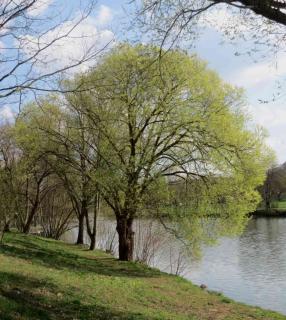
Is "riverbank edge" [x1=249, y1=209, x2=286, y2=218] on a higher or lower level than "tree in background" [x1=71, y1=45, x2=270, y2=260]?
lower

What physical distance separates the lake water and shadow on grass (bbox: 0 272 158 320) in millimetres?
10233

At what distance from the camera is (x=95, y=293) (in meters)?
13.0

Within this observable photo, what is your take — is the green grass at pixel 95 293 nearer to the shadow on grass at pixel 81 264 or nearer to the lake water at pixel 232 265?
the shadow on grass at pixel 81 264

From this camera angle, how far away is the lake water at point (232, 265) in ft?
A: 70.6

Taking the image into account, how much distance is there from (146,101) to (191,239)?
251 inches

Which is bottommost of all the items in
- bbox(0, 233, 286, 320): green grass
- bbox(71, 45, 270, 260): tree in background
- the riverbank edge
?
bbox(0, 233, 286, 320): green grass

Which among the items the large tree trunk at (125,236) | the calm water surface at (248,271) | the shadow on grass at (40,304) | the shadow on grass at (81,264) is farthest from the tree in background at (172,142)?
the shadow on grass at (40,304)

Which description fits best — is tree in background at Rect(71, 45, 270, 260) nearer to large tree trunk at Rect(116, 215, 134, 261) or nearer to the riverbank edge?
large tree trunk at Rect(116, 215, 134, 261)

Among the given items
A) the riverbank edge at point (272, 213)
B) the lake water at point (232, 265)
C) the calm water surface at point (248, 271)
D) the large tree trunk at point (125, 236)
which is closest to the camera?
the calm water surface at point (248, 271)

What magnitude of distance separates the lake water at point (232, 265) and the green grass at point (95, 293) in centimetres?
362

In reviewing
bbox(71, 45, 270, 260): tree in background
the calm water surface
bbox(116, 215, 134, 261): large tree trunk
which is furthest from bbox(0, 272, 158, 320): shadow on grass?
bbox(116, 215, 134, 261): large tree trunk

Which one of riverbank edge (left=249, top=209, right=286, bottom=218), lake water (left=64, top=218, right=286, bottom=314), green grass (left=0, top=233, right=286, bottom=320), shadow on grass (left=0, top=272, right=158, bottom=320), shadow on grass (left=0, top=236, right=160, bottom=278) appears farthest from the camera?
riverbank edge (left=249, top=209, right=286, bottom=218)

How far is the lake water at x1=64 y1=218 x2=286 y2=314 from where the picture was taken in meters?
21.5

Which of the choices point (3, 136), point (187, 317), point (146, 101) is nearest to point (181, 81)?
Result: point (146, 101)
